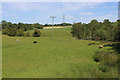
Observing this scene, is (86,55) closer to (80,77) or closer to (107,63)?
(107,63)

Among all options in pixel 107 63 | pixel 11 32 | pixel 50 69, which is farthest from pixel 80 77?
pixel 11 32

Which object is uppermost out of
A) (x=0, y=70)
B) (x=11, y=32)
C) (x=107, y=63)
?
(x=11, y=32)

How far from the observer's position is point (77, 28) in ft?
271

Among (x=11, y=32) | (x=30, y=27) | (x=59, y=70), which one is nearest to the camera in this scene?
(x=59, y=70)

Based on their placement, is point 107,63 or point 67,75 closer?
point 67,75

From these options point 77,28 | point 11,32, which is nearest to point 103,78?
point 77,28

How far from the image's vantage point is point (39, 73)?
38.0 feet

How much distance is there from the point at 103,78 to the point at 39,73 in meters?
5.78

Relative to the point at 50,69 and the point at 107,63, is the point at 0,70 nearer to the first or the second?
the point at 50,69

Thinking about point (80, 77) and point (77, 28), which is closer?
point (80, 77)

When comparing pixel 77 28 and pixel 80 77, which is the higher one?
pixel 77 28

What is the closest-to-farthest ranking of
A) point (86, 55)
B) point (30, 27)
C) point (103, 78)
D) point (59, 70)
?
1. point (103, 78)
2. point (59, 70)
3. point (86, 55)
4. point (30, 27)

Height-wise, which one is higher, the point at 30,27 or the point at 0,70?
the point at 30,27

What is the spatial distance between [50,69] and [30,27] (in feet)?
434
